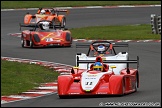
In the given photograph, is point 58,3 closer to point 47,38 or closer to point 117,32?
point 117,32

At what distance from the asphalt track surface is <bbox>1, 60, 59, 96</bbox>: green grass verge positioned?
56.3 inches

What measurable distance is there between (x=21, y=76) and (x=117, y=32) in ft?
57.0

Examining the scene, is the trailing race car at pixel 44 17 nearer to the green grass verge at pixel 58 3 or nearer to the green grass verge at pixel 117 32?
the green grass verge at pixel 117 32

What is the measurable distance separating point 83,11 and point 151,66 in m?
27.0

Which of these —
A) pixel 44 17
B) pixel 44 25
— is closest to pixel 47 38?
pixel 44 25

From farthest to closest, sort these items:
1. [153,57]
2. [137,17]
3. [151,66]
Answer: [137,17] → [153,57] → [151,66]

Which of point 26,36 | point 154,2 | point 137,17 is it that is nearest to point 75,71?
point 26,36

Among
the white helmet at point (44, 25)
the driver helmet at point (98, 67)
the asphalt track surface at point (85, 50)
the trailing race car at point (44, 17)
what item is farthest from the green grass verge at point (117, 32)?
the driver helmet at point (98, 67)

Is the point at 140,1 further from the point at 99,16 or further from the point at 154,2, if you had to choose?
the point at 99,16

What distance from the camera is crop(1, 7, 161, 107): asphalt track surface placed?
16.2m

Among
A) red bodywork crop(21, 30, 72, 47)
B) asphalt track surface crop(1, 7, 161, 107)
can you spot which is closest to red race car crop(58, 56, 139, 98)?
asphalt track surface crop(1, 7, 161, 107)

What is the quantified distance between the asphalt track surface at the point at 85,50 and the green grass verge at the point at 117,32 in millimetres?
2209

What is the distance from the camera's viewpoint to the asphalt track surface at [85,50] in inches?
637

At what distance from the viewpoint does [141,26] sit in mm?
41844
